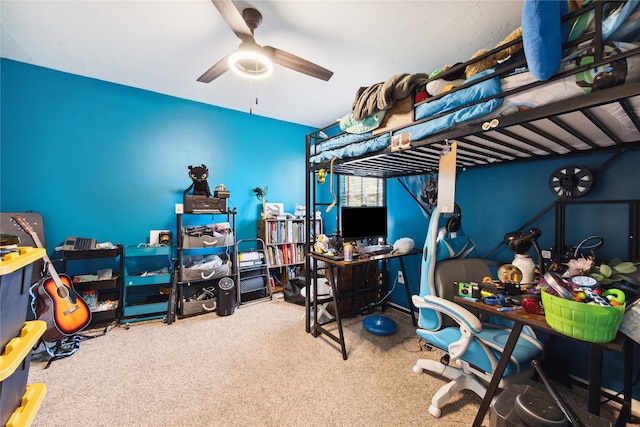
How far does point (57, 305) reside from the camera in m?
2.15

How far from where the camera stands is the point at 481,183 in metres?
2.35

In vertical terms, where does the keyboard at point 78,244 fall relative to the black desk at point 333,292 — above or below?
above

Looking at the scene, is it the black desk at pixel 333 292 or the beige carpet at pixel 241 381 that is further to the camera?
the black desk at pixel 333 292

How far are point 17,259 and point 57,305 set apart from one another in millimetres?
2038

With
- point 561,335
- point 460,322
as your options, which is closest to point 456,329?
point 460,322

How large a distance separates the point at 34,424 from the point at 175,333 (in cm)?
109

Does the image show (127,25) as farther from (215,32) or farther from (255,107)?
(255,107)

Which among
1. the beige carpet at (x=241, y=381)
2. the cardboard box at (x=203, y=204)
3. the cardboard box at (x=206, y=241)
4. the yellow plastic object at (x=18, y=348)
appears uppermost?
the cardboard box at (x=203, y=204)

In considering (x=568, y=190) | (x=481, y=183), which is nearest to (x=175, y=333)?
(x=481, y=183)

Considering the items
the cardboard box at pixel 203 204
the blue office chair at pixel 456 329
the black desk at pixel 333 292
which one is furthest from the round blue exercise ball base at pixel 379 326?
the cardboard box at pixel 203 204

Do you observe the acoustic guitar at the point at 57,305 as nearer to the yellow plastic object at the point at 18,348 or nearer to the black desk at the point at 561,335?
the yellow plastic object at the point at 18,348

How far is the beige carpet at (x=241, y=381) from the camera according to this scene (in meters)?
1.48

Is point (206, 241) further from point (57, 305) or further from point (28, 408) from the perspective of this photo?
point (28, 408)

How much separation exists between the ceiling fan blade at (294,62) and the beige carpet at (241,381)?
242 centimetres
